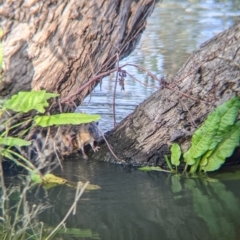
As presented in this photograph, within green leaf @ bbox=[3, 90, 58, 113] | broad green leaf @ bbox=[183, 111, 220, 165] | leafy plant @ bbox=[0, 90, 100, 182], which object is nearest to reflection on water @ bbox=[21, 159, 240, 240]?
broad green leaf @ bbox=[183, 111, 220, 165]

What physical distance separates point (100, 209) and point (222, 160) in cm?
76

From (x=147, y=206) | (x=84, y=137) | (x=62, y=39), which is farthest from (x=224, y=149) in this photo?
(x=62, y=39)

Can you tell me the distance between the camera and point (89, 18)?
343cm

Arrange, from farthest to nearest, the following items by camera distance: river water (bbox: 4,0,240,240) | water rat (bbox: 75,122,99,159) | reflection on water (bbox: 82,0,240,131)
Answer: reflection on water (bbox: 82,0,240,131)
water rat (bbox: 75,122,99,159)
river water (bbox: 4,0,240,240)

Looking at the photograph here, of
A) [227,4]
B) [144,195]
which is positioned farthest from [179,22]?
[144,195]

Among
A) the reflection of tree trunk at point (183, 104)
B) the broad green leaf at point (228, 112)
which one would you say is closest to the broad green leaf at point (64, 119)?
the reflection of tree trunk at point (183, 104)

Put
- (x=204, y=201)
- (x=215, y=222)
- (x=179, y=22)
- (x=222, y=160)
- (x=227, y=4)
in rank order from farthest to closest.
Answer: (x=227, y=4), (x=179, y=22), (x=222, y=160), (x=204, y=201), (x=215, y=222)

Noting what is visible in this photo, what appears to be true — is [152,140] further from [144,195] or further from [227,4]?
[227,4]

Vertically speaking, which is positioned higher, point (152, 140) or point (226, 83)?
point (226, 83)

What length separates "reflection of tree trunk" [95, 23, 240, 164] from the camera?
136 inches

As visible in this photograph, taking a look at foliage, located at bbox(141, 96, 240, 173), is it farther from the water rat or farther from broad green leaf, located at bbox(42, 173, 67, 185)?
broad green leaf, located at bbox(42, 173, 67, 185)

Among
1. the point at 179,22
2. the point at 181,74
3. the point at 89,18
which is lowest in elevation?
the point at 179,22

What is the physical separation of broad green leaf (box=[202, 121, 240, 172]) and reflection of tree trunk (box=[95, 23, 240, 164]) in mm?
155

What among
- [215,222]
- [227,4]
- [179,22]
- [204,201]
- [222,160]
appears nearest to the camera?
[215,222]
